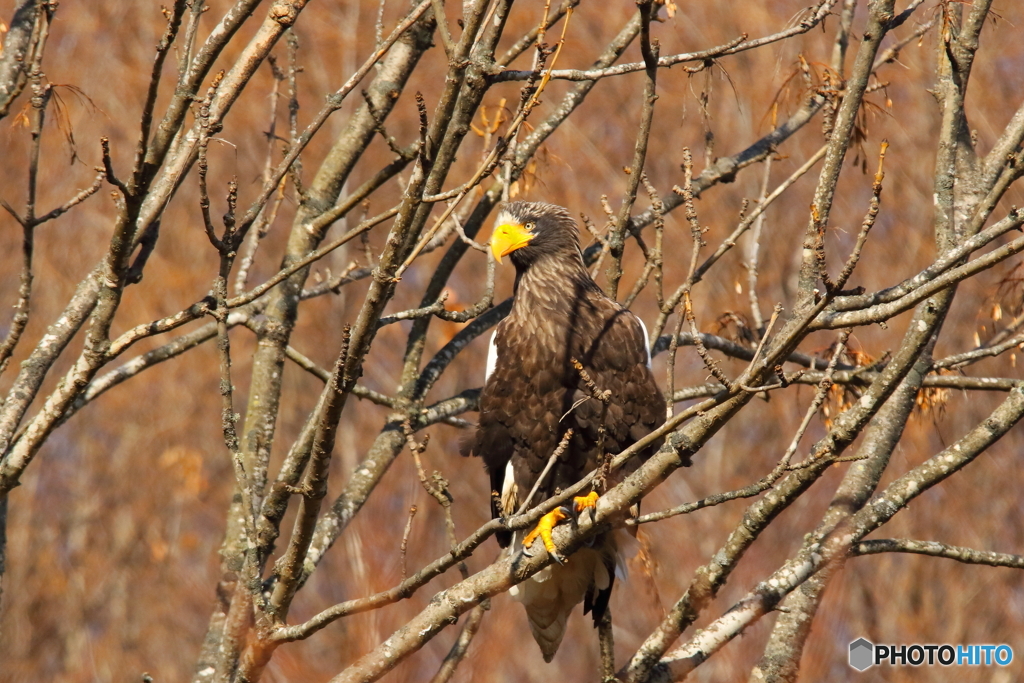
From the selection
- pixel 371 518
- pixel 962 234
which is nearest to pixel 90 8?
pixel 371 518

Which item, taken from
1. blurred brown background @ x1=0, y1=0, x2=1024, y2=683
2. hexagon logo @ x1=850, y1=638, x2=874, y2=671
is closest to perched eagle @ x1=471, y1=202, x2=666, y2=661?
hexagon logo @ x1=850, y1=638, x2=874, y2=671

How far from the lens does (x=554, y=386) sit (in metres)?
4.16

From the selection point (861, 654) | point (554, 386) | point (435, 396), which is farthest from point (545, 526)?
point (435, 396)

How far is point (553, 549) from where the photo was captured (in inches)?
133

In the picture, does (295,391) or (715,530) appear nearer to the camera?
(715,530)

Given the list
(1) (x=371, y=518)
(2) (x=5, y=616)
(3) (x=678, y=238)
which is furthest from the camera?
(3) (x=678, y=238)

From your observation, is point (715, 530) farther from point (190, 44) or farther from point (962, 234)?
point (190, 44)

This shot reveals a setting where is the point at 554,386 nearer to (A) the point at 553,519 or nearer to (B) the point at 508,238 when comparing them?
(A) the point at 553,519

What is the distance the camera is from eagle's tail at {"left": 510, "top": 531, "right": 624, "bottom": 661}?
4715 millimetres

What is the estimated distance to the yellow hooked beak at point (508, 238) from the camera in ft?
14.8

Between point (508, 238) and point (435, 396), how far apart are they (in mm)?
Answer: 8279

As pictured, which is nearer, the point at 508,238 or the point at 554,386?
the point at 554,386

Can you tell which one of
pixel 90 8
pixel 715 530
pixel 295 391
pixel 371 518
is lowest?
pixel 371 518

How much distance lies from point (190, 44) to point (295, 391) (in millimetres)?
10786
